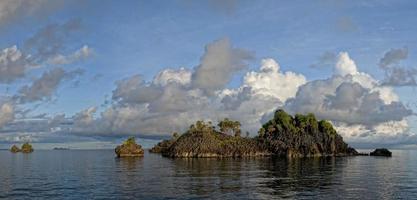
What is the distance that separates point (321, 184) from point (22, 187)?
204 ft

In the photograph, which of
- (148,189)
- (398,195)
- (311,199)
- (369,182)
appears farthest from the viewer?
(369,182)

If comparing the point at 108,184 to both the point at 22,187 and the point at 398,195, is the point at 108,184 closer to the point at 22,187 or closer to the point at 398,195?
the point at 22,187

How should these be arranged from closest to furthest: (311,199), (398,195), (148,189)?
(311,199), (398,195), (148,189)

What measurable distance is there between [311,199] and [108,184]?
45874 mm

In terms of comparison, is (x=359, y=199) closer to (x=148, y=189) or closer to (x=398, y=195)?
(x=398, y=195)

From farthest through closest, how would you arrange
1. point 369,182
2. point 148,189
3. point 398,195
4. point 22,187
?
point 369,182, point 22,187, point 148,189, point 398,195

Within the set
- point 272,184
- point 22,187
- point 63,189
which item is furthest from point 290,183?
point 22,187

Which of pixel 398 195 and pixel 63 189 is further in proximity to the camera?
pixel 63 189

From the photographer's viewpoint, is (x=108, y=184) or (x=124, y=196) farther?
(x=108, y=184)

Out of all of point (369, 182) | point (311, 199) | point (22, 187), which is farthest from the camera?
point (369, 182)

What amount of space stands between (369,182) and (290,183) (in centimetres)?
1896

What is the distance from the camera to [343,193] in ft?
283

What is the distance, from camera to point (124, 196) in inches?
3184

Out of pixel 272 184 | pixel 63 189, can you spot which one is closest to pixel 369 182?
pixel 272 184
